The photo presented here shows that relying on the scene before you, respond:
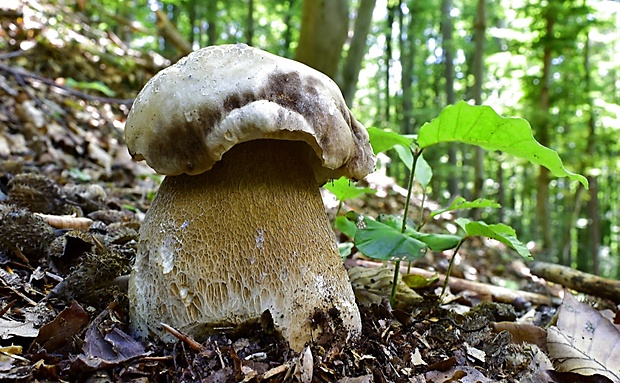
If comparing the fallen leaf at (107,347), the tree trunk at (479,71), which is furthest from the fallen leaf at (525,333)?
the tree trunk at (479,71)

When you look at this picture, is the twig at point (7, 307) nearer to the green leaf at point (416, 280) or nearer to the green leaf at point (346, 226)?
the green leaf at point (346, 226)

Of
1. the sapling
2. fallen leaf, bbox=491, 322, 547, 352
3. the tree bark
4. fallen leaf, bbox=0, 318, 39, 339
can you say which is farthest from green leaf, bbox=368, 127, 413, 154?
the tree bark

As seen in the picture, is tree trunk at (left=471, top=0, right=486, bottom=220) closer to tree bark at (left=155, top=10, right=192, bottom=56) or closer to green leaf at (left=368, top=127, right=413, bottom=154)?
tree bark at (left=155, top=10, right=192, bottom=56)

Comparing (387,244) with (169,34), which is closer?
(387,244)

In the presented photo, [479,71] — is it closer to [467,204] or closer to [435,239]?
[467,204]

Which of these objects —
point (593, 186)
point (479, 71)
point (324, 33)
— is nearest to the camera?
point (324, 33)

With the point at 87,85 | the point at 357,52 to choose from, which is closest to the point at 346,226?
the point at 87,85
